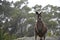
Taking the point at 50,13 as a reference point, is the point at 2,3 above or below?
above

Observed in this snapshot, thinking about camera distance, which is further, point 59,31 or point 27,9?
point 27,9

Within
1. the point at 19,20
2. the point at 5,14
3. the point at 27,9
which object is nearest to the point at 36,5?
the point at 27,9

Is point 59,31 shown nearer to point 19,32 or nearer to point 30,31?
point 30,31

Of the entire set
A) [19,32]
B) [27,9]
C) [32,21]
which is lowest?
[19,32]

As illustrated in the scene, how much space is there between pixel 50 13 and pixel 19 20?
1.36 metres

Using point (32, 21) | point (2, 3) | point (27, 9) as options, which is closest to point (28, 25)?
point (32, 21)

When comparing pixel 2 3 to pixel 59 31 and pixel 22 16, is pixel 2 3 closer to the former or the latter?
pixel 22 16

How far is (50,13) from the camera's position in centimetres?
698

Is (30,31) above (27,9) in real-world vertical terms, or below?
below

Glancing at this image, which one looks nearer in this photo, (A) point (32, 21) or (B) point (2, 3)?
(A) point (32, 21)

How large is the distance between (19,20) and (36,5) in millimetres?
964

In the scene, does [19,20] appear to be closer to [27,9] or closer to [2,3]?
[27,9]

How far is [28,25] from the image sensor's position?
655 centimetres

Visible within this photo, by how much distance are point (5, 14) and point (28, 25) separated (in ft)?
3.95
